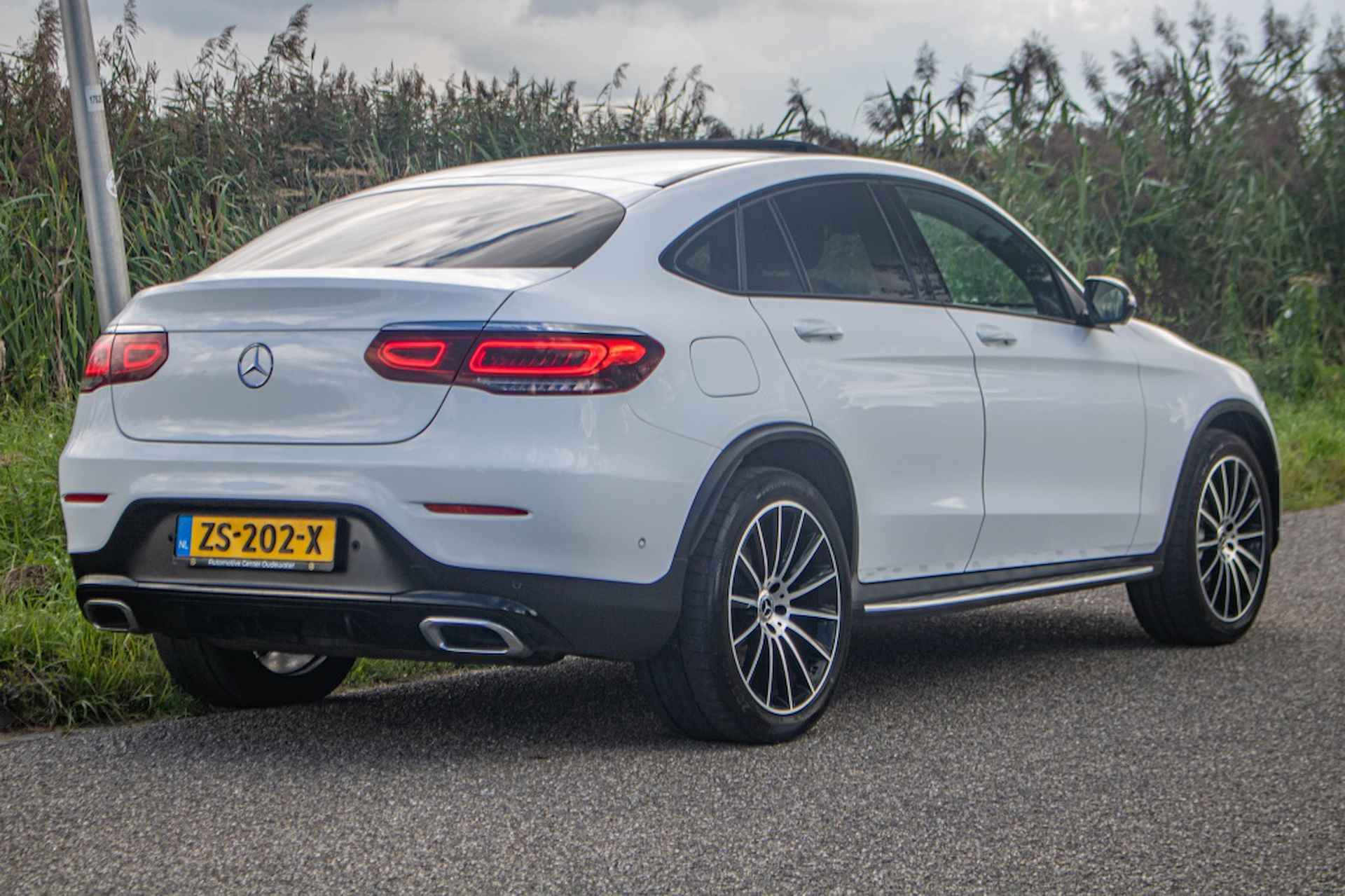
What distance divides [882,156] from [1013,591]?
801cm

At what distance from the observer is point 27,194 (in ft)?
29.3

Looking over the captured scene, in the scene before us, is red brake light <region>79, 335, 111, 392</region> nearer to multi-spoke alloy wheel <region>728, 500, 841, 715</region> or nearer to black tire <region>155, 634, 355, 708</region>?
black tire <region>155, 634, 355, 708</region>

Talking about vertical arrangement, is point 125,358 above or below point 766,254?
below

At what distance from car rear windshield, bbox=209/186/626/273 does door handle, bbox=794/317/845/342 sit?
628 mm

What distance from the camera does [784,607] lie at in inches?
194

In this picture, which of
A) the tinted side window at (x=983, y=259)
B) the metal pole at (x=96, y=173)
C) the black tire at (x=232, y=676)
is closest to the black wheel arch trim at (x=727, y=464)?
the tinted side window at (x=983, y=259)

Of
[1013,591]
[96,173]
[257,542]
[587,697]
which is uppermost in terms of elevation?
[96,173]

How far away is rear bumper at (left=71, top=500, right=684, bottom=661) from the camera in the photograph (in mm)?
4340

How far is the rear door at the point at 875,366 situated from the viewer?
16.7 feet

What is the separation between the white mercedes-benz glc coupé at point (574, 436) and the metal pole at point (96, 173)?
5.46 ft

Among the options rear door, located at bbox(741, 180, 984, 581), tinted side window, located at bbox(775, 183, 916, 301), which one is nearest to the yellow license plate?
rear door, located at bbox(741, 180, 984, 581)

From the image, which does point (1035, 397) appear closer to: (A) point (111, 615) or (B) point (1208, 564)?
(B) point (1208, 564)

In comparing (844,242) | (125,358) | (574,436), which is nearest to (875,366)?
(844,242)

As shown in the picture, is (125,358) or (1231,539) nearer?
(125,358)
